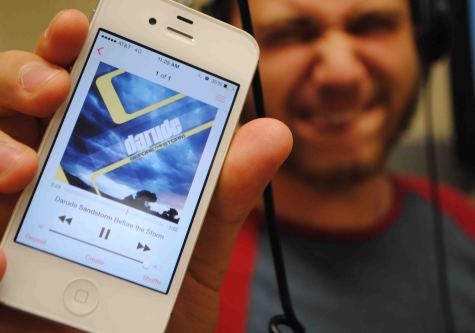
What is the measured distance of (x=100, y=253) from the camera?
0.36 meters

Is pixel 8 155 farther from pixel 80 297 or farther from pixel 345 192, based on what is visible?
pixel 345 192

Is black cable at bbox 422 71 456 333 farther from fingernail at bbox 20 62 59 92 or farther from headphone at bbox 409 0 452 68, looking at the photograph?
fingernail at bbox 20 62 59 92

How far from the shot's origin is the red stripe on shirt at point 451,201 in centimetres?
87

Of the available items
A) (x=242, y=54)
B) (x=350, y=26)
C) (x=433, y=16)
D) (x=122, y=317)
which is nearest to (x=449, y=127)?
(x=433, y=16)

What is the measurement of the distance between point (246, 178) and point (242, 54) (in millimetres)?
103

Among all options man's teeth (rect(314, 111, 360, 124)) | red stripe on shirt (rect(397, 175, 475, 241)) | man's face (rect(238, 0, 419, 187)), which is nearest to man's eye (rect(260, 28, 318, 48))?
man's face (rect(238, 0, 419, 187))

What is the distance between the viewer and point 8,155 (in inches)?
13.3

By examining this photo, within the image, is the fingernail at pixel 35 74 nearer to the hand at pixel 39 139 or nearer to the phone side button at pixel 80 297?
the hand at pixel 39 139

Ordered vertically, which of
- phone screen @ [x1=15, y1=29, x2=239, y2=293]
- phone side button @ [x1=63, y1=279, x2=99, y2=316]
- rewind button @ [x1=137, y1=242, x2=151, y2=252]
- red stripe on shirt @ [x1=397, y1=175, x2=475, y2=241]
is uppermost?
phone screen @ [x1=15, y1=29, x2=239, y2=293]

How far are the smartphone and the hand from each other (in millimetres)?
15

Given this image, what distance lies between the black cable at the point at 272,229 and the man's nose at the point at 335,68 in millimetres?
321

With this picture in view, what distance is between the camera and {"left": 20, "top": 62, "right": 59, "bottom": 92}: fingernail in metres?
0.35

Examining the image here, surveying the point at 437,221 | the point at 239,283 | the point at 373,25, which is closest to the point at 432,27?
the point at 373,25

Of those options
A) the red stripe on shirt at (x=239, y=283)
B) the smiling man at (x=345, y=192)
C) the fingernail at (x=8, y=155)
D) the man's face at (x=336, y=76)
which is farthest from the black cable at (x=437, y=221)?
the fingernail at (x=8, y=155)
